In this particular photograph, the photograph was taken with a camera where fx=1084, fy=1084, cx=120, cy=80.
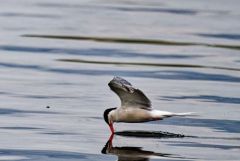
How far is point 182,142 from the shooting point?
13820mm

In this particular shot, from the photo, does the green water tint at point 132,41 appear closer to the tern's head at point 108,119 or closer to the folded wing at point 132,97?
the folded wing at point 132,97

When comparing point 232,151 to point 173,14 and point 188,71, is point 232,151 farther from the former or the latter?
point 173,14

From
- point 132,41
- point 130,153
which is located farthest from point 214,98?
point 132,41

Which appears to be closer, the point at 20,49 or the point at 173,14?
the point at 20,49

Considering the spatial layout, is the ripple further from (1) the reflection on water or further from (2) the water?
(1) the reflection on water

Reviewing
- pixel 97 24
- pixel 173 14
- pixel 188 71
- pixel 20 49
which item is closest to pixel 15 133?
pixel 188 71

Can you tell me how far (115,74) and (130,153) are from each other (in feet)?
21.0

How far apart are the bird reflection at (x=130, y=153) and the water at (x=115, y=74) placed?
12mm

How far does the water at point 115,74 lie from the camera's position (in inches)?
537

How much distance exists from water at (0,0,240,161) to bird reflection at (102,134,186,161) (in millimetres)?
12

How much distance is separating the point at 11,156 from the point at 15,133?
132 cm

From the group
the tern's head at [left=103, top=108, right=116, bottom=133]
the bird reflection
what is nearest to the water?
the bird reflection

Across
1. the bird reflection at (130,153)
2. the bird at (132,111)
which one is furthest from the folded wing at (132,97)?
the bird reflection at (130,153)

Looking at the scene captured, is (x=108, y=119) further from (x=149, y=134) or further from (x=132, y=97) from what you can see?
(x=149, y=134)
